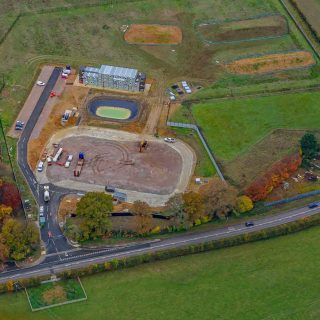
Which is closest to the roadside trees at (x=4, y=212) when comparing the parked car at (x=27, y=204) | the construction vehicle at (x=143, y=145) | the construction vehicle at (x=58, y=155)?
the parked car at (x=27, y=204)

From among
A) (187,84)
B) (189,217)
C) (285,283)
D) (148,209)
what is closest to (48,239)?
(148,209)

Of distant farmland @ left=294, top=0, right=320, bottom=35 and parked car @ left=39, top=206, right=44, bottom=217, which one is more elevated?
distant farmland @ left=294, top=0, right=320, bottom=35

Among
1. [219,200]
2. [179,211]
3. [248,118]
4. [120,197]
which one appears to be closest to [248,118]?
[248,118]

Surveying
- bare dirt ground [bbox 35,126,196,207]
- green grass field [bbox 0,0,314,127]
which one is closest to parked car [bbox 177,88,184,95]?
green grass field [bbox 0,0,314,127]

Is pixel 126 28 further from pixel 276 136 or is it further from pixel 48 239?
pixel 48 239

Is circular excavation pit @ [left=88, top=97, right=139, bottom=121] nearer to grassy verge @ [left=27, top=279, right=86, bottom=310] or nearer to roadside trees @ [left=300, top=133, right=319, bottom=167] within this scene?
roadside trees @ [left=300, top=133, right=319, bottom=167]
